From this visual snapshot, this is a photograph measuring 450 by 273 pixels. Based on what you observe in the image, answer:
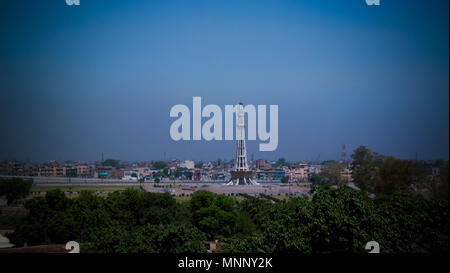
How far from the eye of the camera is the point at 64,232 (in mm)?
11398

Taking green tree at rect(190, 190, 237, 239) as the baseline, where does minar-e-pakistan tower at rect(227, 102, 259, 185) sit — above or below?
above

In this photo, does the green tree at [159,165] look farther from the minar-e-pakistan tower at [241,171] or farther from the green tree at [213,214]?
the minar-e-pakistan tower at [241,171]

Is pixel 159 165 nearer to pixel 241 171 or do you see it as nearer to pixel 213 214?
pixel 213 214

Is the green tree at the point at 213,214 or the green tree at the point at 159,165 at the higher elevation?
the green tree at the point at 159,165

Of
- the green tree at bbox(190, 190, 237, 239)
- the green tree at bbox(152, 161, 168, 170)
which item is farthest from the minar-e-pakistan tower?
the green tree at bbox(152, 161, 168, 170)

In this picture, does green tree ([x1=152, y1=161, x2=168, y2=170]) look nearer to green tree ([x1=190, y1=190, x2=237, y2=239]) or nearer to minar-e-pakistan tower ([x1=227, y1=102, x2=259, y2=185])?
green tree ([x1=190, y1=190, x2=237, y2=239])

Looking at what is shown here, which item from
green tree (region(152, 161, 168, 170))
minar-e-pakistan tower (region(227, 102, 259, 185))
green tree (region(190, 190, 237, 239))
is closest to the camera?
green tree (region(190, 190, 237, 239))

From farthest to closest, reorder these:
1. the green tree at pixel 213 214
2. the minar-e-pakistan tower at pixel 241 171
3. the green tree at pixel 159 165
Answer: the green tree at pixel 159 165, the minar-e-pakistan tower at pixel 241 171, the green tree at pixel 213 214

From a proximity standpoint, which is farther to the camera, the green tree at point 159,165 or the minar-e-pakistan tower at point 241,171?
the green tree at point 159,165

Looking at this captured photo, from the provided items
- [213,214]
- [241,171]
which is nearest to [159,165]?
[213,214]

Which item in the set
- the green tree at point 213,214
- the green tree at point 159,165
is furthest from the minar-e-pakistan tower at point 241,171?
the green tree at point 159,165
